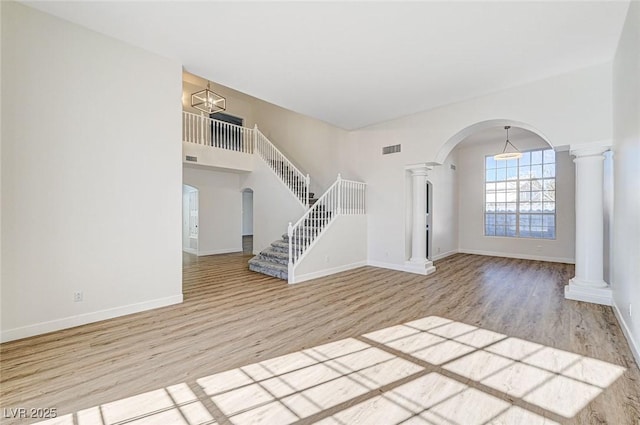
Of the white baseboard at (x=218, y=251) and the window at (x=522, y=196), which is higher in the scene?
the window at (x=522, y=196)

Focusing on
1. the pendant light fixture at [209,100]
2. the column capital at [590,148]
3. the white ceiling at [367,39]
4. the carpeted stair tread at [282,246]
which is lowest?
the carpeted stair tread at [282,246]

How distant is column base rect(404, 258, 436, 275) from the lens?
6100 mm

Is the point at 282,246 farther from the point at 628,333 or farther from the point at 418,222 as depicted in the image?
the point at 628,333

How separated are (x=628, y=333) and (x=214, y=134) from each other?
28.9ft

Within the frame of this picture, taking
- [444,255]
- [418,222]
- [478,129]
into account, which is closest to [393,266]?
[418,222]

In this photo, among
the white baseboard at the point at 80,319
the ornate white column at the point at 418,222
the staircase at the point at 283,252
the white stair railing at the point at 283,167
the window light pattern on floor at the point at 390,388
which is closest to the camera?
the window light pattern on floor at the point at 390,388

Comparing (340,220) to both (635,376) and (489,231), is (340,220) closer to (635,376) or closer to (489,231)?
(635,376)

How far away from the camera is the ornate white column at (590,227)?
413 centimetres

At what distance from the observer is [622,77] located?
3299 mm

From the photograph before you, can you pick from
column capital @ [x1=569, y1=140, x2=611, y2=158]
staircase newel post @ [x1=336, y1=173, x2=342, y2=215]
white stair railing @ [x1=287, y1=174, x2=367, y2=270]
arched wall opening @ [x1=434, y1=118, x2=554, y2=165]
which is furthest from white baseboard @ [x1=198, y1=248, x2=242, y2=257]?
column capital @ [x1=569, y1=140, x2=611, y2=158]

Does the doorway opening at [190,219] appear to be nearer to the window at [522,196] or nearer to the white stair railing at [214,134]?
the white stair railing at [214,134]

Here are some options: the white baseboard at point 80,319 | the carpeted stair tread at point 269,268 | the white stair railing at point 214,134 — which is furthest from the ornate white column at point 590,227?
the white stair railing at point 214,134

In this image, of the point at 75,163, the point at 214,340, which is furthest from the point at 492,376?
the point at 75,163

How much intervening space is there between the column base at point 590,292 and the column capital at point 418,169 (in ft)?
10.5
